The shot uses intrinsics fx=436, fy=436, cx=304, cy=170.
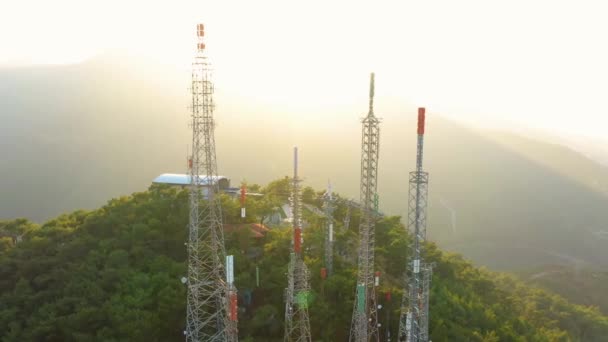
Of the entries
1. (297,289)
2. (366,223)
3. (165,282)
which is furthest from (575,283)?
(165,282)

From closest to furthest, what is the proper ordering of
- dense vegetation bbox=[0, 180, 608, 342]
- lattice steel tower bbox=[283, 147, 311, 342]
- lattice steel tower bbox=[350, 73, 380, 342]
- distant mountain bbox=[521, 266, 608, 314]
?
lattice steel tower bbox=[350, 73, 380, 342] < lattice steel tower bbox=[283, 147, 311, 342] < dense vegetation bbox=[0, 180, 608, 342] < distant mountain bbox=[521, 266, 608, 314]

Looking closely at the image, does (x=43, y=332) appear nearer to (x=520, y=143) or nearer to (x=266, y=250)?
(x=266, y=250)

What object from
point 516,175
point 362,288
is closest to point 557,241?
point 516,175

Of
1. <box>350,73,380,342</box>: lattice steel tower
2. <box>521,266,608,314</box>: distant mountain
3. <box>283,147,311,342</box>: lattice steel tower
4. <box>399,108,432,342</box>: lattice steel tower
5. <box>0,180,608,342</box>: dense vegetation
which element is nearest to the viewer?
<box>399,108,432,342</box>: lattice steel tower

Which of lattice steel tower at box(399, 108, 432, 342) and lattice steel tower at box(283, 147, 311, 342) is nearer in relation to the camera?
lattice steel tower at box(399, 108, 432, 342)

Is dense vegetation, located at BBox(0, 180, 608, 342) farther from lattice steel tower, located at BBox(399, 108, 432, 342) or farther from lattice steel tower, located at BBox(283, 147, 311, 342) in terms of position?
lattice steel tower, located at BBox(399, 108, 432, 342)

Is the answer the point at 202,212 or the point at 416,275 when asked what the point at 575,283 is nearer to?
the point at 416,275

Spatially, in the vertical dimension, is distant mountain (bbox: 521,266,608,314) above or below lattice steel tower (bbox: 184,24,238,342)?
below

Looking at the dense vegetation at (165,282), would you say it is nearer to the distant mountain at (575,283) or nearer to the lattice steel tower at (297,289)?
the lattice steel tower at (297,289)

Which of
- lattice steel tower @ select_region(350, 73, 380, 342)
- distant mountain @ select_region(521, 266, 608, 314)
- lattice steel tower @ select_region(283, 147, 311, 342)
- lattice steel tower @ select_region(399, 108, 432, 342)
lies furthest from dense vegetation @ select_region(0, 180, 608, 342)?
distant mountain @ select_region(521, 266, 608, 314)
